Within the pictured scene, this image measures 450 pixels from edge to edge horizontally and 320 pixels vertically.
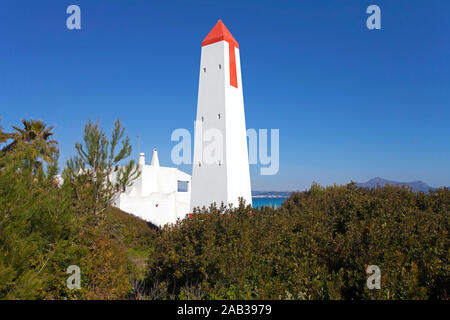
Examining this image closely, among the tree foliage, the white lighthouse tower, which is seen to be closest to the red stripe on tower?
the white lighthouse tower

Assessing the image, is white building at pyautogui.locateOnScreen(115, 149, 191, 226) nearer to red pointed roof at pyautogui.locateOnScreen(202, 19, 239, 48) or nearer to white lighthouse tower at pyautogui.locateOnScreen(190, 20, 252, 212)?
white lighthouse tower at pyautogui.locateOnScreen(190, 20, 252, 212)

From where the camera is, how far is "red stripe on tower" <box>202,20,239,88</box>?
46.8ft

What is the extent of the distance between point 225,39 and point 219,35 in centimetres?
45

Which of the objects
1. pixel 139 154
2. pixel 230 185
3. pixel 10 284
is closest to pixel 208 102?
pixel 230 185

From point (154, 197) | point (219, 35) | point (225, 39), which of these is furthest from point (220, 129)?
point (154, 197)

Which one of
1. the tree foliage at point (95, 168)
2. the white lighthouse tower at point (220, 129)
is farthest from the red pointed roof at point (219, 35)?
the tree foliage at point (95, 168)

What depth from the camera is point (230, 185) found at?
44.1 ft

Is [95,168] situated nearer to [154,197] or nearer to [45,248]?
[45,248]

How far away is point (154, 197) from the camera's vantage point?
19.1 meters

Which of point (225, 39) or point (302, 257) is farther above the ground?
point (225, 39)

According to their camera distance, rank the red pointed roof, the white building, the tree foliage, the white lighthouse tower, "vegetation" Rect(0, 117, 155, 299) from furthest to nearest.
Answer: the white building
the red pointed roof
the white lighthouse tower
the tree foliage
"vegetation" Rect(0, 117, 155, 299)

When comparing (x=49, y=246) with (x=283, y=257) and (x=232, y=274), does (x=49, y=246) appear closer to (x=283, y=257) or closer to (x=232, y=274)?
(x=232, y=274)

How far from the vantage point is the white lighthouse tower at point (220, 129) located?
13.5 meters

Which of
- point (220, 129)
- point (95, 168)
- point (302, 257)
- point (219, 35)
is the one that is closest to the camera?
point (302, 257)
